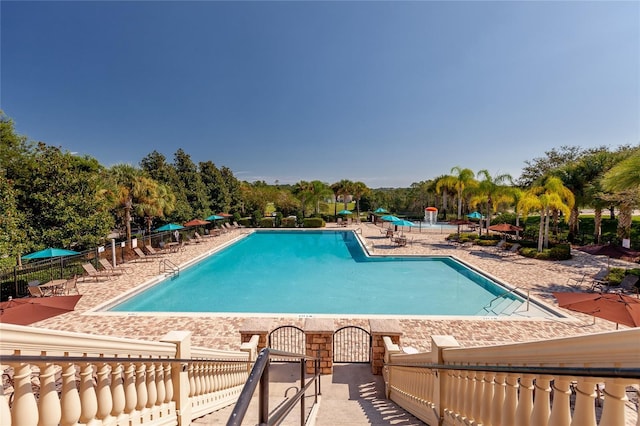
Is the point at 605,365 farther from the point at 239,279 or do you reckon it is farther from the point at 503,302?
the point at 239,279

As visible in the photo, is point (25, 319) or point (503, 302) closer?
point (25, 319)

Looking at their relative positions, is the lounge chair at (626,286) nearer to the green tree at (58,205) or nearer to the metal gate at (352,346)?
the metal gate at (352,346)

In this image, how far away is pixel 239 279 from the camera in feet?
52.2

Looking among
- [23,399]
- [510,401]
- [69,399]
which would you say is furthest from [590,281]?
[23,399]

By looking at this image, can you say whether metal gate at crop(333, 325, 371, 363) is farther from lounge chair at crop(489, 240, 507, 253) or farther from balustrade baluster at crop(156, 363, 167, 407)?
lounge chair at crop(489, 240, 507, 253)

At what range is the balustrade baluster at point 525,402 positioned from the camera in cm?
199

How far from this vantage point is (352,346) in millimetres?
8102

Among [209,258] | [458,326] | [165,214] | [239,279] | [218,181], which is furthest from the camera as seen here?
[218,181]

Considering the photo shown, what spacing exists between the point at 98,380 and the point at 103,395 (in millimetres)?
128

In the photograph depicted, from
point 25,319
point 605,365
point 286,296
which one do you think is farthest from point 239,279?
point 605,365

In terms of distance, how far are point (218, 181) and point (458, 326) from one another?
111 ft

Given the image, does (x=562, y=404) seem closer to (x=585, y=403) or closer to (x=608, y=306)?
(x=585, y=403)

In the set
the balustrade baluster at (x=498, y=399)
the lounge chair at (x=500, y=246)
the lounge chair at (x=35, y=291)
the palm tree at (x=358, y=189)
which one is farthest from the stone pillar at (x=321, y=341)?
the palm tree at (x=358, y=189)

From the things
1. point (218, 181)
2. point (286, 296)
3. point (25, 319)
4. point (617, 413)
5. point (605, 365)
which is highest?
point (218, 181)
